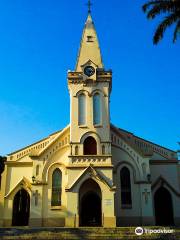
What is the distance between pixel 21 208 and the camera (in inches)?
1203

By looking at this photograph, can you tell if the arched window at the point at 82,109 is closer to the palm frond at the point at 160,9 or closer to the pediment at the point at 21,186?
the pediment at the point at 21,186

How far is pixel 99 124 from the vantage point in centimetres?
3025

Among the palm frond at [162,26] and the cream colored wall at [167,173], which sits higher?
the palm frond at [162,26]

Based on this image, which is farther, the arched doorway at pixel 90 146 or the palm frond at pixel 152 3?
the arched doorway at pixel 90 146

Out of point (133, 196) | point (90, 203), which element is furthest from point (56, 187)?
point (133, 196)

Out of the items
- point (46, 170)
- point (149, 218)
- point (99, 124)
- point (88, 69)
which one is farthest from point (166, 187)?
point (88, 69)

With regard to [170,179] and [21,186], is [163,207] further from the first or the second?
[21,186]

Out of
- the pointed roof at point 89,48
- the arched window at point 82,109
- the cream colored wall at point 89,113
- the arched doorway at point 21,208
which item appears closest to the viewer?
the cream colored wall at point 89,113

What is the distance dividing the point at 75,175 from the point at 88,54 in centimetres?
1275

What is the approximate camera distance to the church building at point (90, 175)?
28.2 meters

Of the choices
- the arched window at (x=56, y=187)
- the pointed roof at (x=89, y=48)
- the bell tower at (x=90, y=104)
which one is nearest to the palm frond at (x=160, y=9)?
the bell tower at (x=90, y=104)

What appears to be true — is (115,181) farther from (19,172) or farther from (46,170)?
(19,172)

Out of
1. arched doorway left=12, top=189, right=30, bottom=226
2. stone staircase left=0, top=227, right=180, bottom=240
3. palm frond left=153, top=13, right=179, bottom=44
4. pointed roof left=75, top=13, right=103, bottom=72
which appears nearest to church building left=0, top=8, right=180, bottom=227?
arched doorway left=12, top=189, right=30, bottom=226

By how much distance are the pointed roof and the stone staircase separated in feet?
52.6
